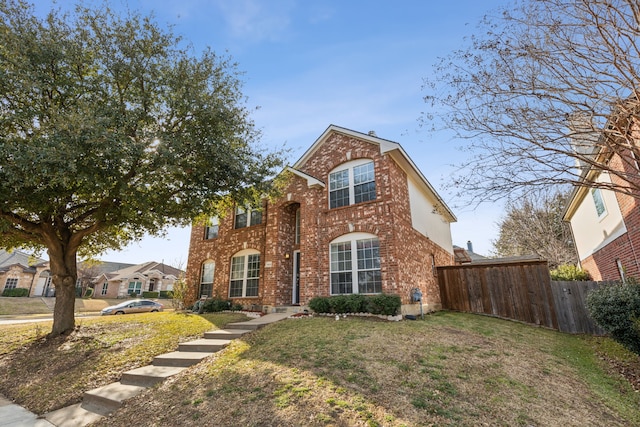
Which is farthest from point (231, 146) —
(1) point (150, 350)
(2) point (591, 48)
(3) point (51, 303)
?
(3) point (51, 303)

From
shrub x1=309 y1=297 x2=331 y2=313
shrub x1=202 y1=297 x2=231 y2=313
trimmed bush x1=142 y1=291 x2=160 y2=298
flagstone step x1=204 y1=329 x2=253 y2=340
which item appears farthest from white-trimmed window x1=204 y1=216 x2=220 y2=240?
trimmed bush x1=142 y1=291 x2=160 y2=298

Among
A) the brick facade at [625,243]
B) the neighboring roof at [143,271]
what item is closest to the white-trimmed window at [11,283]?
the neighboring roof at [143,271]

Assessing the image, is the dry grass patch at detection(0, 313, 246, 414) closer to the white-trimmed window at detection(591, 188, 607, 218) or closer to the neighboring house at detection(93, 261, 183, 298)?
the white-trimmed window at detection(591, 188, 607, 218)

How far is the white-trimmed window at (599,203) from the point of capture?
38.5 feet

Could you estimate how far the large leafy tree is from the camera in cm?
736

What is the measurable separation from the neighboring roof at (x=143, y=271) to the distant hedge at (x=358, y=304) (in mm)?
37640

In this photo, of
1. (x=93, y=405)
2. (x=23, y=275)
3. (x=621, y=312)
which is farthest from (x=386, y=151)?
Result: (x=23, y=275)

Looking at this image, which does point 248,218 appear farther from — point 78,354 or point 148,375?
point 148,375

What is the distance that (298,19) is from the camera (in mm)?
7961

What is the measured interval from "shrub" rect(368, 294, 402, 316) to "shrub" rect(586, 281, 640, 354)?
16.2 feet

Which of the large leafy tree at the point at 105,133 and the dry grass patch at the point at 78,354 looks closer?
the dry grass patch at the point at 78,354

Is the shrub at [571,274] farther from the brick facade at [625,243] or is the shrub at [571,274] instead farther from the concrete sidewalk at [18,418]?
the concrete sidewalk at [18,418]

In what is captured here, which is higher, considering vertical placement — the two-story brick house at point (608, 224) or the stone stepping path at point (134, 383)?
the two-story brick house at point (608, 224)

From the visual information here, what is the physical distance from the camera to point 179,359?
6.89 meters
